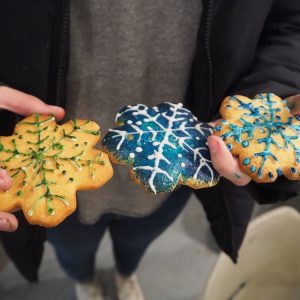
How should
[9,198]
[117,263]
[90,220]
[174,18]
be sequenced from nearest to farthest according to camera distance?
[9,198]
[174,18]
[90,220]
[117,263]

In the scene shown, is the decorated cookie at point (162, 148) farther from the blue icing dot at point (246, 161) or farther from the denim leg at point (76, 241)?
the denim leg at point (76, 241)

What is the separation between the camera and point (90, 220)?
2.45ft

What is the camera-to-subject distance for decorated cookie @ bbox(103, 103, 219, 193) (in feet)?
1.51

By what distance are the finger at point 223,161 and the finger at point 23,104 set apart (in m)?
0.21

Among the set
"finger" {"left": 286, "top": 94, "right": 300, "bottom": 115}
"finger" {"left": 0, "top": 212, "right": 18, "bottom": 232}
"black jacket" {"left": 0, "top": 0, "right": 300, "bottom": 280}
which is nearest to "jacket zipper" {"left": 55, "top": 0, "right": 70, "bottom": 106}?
"black jacket" {"left": 0, "top": 0, "right": 300, "bottom": 280}

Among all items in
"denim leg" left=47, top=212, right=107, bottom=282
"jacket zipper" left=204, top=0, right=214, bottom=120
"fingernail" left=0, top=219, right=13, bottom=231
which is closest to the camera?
"fingernail" left=0, top=219, right=13, bottom=231

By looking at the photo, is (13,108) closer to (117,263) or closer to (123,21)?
(123,21)

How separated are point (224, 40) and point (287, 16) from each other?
12cm

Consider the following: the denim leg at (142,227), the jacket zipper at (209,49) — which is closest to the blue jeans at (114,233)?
the denim leg at (142,227)

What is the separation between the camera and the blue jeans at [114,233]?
812mm

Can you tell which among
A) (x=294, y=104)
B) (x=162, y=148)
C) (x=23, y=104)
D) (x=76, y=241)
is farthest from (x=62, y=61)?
(x=76, y=241)

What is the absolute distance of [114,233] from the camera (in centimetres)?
95

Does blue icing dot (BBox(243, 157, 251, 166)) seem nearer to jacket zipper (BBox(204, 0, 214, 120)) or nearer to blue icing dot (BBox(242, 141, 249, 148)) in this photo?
blue icing dot (BBox(242, 141, 249, 148))

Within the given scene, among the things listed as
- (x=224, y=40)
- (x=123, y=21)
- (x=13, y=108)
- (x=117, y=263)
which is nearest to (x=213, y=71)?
(x=224, y=40)
